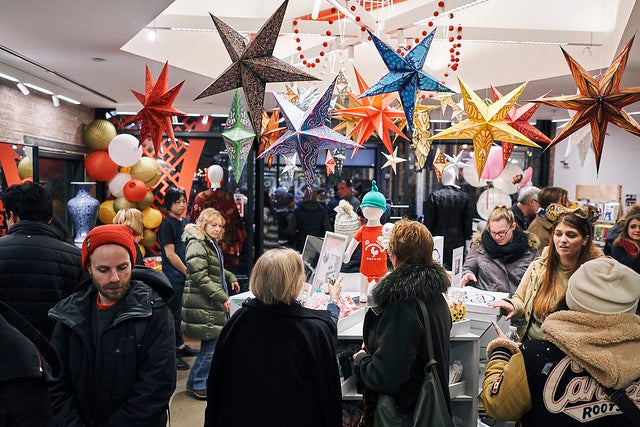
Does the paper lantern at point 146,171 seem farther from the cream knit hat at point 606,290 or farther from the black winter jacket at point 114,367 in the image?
the cream knit hat at point 606,290

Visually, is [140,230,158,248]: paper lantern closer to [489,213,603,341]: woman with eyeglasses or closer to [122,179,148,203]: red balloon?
[122,179,148,203]: red balloon

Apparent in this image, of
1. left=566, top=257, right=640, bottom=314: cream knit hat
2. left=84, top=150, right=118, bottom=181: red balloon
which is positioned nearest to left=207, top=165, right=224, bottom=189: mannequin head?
left=84, top=150, right=118, bottom=181: red balloon

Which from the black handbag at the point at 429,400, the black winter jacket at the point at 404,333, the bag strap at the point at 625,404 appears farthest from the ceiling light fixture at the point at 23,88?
the bag strap at the point at 625,404

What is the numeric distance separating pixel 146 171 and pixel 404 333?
594 centimetres

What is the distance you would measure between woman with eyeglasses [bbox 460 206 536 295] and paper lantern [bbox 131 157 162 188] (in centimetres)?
497

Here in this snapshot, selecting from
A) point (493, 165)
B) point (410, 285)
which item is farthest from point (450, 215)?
point (410, 285)

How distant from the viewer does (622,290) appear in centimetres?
167

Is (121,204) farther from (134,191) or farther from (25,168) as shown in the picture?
(25,168)

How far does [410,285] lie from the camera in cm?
214

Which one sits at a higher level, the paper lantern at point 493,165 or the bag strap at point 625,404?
the paper lantern at point 493,165

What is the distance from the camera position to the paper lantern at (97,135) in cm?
738

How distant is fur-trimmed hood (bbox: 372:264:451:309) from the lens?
213cm

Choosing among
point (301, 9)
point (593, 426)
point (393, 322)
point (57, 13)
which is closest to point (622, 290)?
point (593, 426)

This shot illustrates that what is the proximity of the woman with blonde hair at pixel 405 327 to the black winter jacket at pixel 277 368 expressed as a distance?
0.21m
